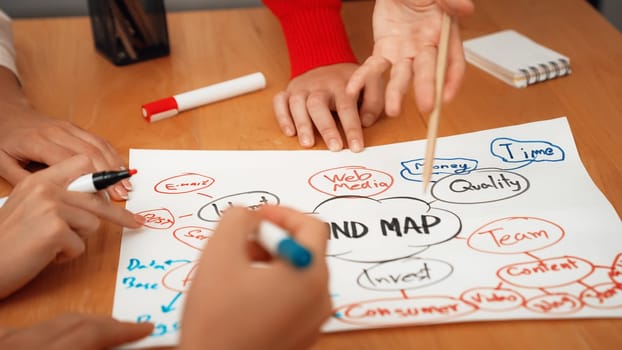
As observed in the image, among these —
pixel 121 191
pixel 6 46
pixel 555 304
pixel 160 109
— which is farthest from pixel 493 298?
pixel 6 46

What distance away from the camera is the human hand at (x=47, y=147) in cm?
74

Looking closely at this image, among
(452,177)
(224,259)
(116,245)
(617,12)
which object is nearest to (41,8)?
(116,245)

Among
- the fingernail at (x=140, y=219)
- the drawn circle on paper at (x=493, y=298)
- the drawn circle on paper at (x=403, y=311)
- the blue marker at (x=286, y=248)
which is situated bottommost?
the fingernail at (x=140, y=219)

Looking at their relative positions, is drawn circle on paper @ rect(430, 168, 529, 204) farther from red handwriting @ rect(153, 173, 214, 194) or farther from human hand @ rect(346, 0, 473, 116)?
red handwriting @ rect(153, 173, 214, 194)

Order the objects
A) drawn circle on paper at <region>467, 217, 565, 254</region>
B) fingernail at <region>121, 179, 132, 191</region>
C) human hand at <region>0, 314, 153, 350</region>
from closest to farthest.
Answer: human hand at <region>0, 314, 153, 350</region>
drawn circle on paper at <region>467, 217, 565, 254</region>
fingernail at <region>121, 179, 132, 191</region>

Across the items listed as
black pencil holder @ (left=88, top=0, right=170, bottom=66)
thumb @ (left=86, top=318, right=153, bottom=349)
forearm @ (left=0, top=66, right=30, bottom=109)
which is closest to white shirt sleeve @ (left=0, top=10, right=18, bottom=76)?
forearm @ (left=0, top=66, right=30, bottom=109)

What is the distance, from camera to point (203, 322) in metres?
0.42

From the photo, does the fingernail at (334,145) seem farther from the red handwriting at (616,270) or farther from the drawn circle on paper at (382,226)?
the red handwriting at (616,270)

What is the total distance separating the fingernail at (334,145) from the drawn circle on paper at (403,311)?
256mm

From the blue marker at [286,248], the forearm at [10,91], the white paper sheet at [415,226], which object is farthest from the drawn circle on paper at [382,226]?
the forearm at [10,91]

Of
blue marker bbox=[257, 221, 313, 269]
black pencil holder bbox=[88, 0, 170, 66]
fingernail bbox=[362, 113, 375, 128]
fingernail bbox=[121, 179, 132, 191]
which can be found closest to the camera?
blue marker bbox=[257, 221, 313, 269]

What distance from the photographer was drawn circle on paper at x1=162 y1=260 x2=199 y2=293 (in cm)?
59

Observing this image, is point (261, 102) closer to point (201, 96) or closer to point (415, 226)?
point (201, 96)

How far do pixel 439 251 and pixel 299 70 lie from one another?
0.39 metres
